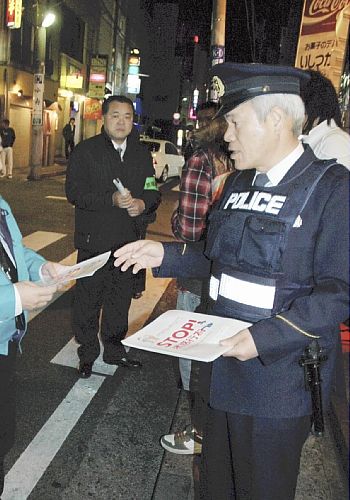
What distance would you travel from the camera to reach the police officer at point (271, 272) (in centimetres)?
159

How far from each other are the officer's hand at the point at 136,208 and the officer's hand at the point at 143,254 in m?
1.53

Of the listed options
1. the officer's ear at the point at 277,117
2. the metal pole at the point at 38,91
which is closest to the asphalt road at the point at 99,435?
the officer's ear at the point at 277,117

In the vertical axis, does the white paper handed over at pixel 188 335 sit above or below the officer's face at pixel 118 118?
below

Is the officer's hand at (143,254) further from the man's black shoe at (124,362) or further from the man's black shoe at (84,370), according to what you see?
the man's black shoe at (124,362)

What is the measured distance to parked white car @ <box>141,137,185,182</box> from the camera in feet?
63.9

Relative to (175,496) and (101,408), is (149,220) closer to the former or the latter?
(101,408)

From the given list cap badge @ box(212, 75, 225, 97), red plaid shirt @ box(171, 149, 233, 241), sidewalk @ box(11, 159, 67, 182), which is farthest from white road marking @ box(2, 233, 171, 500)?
sidewalk @ box(11, 159, 67, 182)

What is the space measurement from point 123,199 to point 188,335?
207 centimetres

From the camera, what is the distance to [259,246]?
1671 millimetres

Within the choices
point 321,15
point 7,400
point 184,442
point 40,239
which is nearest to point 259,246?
point 7,400

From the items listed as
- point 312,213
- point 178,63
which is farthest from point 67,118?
point 178,63

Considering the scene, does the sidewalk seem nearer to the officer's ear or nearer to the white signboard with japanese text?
the white signboard with japanese text

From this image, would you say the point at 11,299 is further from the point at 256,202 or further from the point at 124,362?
the point at 124,362

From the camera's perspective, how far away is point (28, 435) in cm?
321
